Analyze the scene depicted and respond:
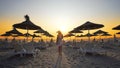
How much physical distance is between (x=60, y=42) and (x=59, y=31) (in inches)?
33.5

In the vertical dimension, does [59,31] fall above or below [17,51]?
above

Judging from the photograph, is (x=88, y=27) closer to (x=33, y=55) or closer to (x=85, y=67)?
(x=33, y=55)

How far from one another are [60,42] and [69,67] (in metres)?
4.82

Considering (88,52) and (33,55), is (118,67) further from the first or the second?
(33,55)

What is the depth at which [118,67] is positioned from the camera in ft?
26.0

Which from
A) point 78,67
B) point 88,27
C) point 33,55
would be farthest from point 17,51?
point 88,27

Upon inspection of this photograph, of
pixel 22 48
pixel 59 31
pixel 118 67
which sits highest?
pixel 59 31

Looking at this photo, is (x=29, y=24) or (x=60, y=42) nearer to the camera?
(x=29, y=24)

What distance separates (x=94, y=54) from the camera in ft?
41.2

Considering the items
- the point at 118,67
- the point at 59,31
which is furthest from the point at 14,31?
the point at 118,67

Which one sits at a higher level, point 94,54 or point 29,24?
Result: point 29,24

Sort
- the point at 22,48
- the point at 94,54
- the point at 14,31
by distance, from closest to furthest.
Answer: the point at 22,48
the point at 94,54
the point at 14,31

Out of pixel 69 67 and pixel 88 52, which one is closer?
pixel 69 67

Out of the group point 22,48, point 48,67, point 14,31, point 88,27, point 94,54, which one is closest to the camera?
point 48,67
